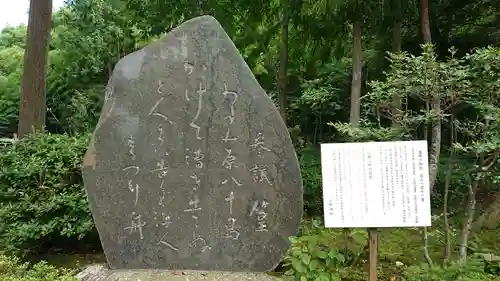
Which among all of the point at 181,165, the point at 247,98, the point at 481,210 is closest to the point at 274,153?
the point at 247,98

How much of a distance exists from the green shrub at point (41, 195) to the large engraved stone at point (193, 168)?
39.3 inches

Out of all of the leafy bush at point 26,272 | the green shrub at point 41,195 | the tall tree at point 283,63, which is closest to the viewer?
the leafy bush at point 26,272

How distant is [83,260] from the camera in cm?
532

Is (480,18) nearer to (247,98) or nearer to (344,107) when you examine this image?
(344,107)

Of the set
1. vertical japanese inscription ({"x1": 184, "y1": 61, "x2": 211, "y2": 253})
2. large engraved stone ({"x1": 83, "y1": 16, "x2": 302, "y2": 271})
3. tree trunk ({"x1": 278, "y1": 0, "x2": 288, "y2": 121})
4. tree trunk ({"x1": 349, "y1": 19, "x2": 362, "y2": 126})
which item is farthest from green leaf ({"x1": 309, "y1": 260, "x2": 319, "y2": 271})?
tree trunk ({"x1": 278, "y1": 0, "x2": 288, "y2": 121})

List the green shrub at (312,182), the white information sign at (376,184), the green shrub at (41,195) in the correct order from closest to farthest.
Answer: the white information sign at (376,184)
the green shrub at (41,195)
the green shrub at (312,182)

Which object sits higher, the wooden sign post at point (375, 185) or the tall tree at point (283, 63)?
the tall tree at point (283, 63)

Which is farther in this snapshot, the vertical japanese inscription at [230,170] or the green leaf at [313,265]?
the vertical japanese inscription at [230,170]

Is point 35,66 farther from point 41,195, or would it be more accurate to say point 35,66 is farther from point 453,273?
point 453,273

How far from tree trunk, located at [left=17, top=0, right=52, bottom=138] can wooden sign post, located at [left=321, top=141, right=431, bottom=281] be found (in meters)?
5.41

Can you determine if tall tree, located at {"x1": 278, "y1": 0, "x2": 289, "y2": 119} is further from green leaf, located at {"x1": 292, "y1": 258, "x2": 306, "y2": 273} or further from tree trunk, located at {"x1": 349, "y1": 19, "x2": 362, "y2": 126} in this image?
green leaf, located at {"x1": 292, "y1": 258, "x2": 306, "y2": 273}

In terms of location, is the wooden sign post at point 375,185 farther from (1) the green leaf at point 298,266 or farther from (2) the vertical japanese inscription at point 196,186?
(2) the vertical japanese inscription at point 196,186

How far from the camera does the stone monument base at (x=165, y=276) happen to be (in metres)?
4.11

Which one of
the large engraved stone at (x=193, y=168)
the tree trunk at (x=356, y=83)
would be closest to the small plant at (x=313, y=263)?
the large engraved stone at (x=193, y=168)
